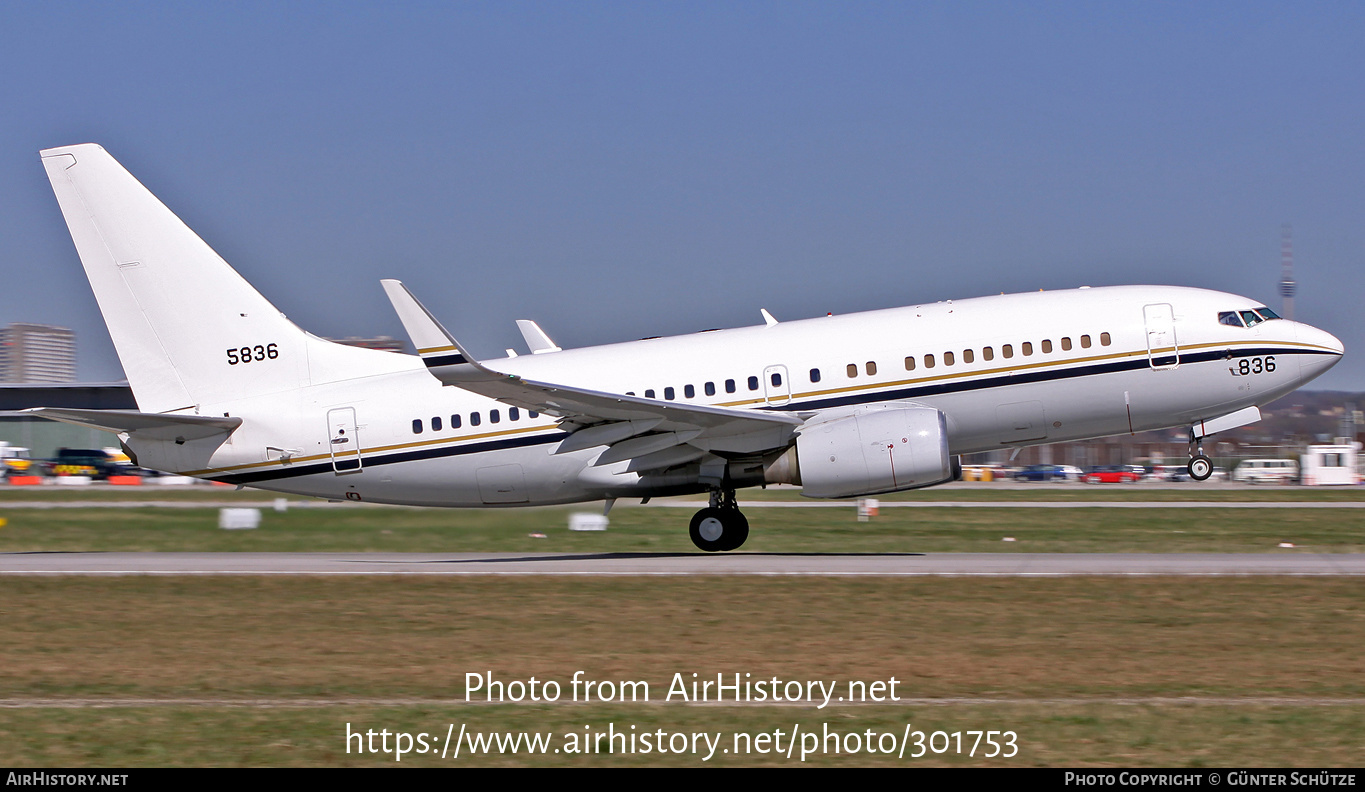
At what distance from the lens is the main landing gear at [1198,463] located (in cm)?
2486

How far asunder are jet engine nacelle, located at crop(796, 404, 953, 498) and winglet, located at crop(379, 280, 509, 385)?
654 cm

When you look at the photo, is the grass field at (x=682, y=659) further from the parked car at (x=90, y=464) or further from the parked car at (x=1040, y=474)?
the parked car at (x=90, y=464)

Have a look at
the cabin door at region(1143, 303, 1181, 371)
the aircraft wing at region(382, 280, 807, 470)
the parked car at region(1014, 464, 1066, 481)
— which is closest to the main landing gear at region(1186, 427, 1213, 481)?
the cabin door at region(1143, 303, 1181, 371)

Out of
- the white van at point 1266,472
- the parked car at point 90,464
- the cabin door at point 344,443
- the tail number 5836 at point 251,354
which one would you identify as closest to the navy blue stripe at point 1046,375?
the cabin door at point 344,443

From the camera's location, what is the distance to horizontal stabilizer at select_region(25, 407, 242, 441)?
23797 millimetres

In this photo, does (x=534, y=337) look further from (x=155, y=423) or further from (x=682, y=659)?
(x=682, y=659)

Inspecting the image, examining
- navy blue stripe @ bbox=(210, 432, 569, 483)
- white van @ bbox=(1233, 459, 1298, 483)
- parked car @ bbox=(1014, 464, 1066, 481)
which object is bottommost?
white van @ bbox=(1233, 459, 1298, 483)

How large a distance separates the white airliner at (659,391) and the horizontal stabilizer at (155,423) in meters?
0.05

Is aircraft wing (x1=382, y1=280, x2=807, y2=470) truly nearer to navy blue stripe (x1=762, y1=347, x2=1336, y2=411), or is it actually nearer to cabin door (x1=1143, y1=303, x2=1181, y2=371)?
navy blue stripe (x1=762, y1=347, x2=1336, y2=411)

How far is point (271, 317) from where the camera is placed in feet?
88.1

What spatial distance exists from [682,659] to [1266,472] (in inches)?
3489

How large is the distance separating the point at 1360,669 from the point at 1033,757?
18.7ft
